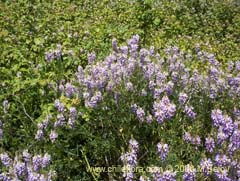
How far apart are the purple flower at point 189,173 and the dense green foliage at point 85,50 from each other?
0.13 m

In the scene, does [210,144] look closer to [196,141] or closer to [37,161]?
[196,141]

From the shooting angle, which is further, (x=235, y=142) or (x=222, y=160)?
(x=235, y=142)

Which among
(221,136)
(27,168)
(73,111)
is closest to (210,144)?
(221,136)

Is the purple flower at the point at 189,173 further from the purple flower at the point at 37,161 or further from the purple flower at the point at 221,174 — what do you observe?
the purple flower at the point at 37,161

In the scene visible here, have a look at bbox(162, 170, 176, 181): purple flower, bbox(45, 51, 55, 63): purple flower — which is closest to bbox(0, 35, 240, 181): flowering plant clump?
bbox(162, 170, 176, 181): purple flower

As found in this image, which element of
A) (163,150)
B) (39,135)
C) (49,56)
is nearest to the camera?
(163,150)

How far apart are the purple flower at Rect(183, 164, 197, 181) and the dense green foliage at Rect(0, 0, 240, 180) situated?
0.13 m

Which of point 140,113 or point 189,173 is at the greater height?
point 140,113

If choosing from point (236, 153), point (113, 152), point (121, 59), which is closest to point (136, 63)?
point (121, 59)

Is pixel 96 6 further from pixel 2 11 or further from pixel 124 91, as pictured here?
pixel 124 91

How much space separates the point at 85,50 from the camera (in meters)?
4.78

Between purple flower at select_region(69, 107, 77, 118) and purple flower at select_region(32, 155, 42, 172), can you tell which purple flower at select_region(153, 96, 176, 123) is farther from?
purple flower at select_region(32, 155, 42, 172)

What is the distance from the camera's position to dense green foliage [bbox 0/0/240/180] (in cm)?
336

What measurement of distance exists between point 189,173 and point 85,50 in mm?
2451
